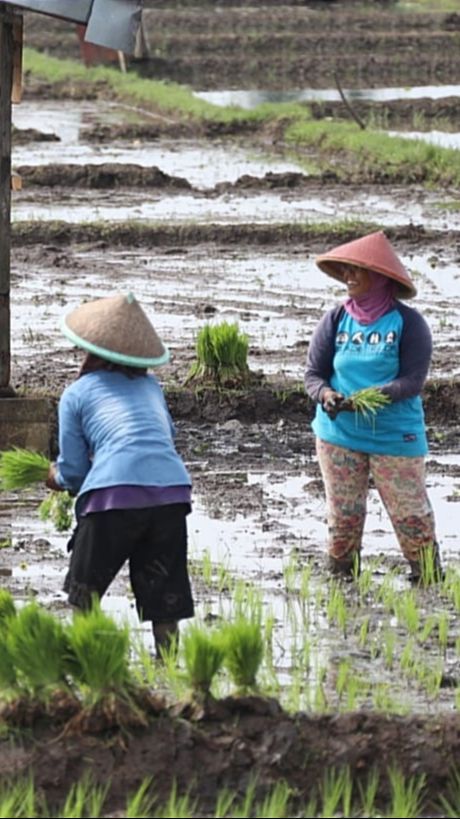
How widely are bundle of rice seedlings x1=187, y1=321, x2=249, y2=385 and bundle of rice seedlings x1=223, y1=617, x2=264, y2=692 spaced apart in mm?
4762

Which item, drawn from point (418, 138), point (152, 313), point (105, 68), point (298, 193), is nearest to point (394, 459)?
point (152, 313)

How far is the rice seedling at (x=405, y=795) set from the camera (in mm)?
4309

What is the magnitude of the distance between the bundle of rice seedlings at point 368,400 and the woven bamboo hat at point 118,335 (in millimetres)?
985

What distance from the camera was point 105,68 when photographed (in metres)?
33.6

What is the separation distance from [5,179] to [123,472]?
10.7 ft

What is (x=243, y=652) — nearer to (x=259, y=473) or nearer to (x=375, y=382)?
(x=375, y=382)

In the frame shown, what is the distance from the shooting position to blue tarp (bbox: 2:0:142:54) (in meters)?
7.99

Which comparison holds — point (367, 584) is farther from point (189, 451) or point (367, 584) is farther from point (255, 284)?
point (255, 284)

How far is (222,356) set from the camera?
376 inches

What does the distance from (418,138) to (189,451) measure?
13.0 metres

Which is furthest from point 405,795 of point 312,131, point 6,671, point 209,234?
point 312,131

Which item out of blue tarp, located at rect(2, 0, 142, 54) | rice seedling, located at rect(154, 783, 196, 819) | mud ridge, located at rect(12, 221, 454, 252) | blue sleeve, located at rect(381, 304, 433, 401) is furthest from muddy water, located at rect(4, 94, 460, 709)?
blue tarp, located at rect(2, 0, 142, 54)

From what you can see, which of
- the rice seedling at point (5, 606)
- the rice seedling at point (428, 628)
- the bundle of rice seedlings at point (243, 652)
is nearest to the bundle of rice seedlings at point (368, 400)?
the rice seedling at point (428, 628)

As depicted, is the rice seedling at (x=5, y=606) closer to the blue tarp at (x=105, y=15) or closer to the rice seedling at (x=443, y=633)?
the rice seedling at (x=443, y=633)
